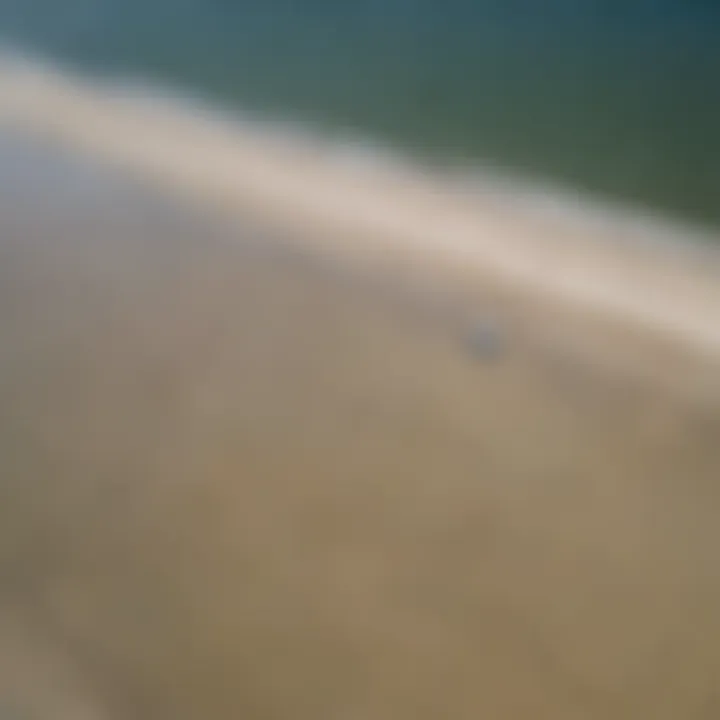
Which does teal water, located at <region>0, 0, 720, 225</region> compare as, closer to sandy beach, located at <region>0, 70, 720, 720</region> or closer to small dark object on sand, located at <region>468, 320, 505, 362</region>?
sandy beach, located at <region>0, 70, 720, 720</region>

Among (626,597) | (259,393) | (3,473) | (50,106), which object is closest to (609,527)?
(626,597)

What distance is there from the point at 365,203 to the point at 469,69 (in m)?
0.76

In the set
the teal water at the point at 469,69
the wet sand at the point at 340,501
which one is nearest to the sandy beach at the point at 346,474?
the wet sand at the point at 340,501

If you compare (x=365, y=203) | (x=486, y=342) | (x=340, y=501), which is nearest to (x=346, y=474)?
(x=340, y=501)

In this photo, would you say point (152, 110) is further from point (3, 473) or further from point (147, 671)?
point (147, 671)

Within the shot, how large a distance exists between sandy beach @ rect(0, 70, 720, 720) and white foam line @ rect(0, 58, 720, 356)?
0.4 inches

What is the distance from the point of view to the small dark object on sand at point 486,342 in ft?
5.66

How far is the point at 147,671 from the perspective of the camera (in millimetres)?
1297

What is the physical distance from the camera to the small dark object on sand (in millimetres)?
1726

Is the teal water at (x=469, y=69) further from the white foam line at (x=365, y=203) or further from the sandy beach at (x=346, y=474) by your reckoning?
the sandy beach at (x=346, y=474)

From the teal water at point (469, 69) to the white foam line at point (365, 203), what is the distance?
0.64ft

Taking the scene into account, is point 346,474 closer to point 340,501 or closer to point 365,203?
point 340,501

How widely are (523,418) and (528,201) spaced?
0.69 metres

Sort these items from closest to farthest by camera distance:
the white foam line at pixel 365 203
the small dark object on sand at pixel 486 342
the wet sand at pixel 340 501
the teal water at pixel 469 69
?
the wet sand at pixel 340 501, the small dark object on sand at pixel 486 342, the white foam line at pixel 365 203, the teal water at pixel 469 69
